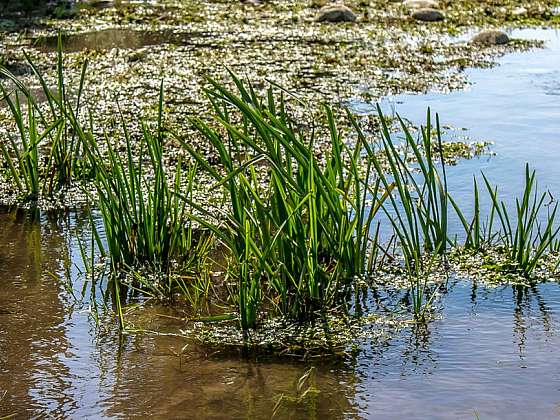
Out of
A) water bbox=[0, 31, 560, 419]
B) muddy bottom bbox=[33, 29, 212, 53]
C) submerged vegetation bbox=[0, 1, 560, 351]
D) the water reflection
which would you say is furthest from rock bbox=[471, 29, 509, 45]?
the water reflection

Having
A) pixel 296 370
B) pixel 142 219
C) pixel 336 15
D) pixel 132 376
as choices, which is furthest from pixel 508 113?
pixel 336 15

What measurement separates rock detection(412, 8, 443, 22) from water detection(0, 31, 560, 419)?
8.42 meters

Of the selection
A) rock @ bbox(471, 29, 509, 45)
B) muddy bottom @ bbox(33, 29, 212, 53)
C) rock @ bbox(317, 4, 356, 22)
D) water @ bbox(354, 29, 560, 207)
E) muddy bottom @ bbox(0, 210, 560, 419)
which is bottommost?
muddy bottom @ bbox(0, 210, 560, 419)

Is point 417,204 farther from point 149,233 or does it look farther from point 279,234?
point 149,233

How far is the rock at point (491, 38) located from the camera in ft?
33.9

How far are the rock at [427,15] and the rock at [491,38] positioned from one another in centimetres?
169

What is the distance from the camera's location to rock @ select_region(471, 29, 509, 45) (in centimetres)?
1034

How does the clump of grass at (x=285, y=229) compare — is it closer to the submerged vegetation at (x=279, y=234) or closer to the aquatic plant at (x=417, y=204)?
the submerged vegetation at (x=279, y=234)

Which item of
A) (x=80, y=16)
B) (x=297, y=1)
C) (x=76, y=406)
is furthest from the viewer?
(x=297, y=1)

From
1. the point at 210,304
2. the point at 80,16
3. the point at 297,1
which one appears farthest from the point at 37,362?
the point at 297,1

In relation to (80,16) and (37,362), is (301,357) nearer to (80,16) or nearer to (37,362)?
(37,362)

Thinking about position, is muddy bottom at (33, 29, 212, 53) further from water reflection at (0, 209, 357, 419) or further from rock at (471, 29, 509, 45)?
water reflection at (0, 209, 357, 419)

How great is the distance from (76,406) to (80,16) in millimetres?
→ 10382

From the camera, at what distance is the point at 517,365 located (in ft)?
11.0
